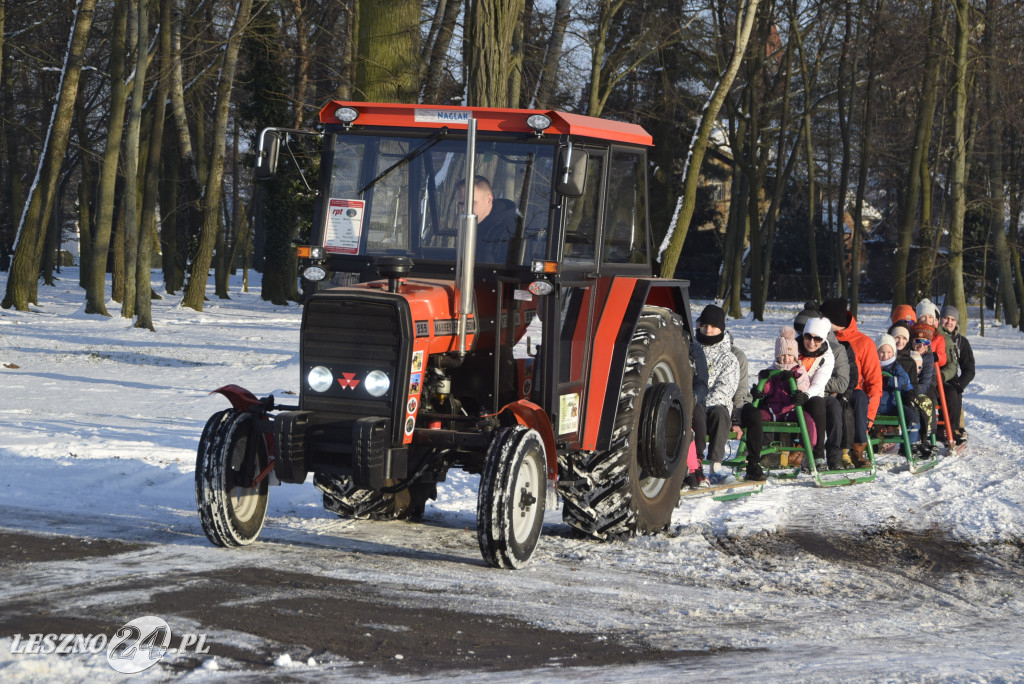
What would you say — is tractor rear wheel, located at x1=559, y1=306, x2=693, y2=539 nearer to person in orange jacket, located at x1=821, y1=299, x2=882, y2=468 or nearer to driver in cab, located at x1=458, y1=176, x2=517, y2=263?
driver in cab, located at x1=458, y1=176, x2=517, y2=263

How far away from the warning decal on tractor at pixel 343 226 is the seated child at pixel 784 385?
4.54 m

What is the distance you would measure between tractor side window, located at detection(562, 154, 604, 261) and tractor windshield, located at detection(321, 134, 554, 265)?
0.18 metres

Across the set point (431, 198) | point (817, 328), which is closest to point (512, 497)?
point (431, 198)

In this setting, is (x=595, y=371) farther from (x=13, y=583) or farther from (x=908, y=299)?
(x=908, y=299)

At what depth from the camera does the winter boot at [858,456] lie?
10.1m

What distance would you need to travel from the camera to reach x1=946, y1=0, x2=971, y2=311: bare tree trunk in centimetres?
2316

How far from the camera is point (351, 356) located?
5.91 m

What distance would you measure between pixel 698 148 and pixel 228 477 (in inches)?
605

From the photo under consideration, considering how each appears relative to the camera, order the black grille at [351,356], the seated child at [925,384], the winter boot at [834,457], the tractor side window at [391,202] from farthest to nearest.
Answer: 1. the seated child at [925,384]
2. the winter boot at [834,457]
3. the tractor side window at [391,202]
4. the black grille at [351,356]

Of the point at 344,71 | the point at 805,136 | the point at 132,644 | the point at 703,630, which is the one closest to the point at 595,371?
the point at 703,630

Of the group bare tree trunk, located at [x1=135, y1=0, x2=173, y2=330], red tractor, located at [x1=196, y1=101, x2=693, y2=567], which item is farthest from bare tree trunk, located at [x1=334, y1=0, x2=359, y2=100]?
red tractor, located at [x1=196, y1=101, x2=693, y2=567]

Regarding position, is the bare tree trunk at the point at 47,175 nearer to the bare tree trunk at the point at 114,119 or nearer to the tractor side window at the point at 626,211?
the bare tree trunk at the point at 114,119

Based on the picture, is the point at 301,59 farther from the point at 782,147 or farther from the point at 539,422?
the point at 539,422
